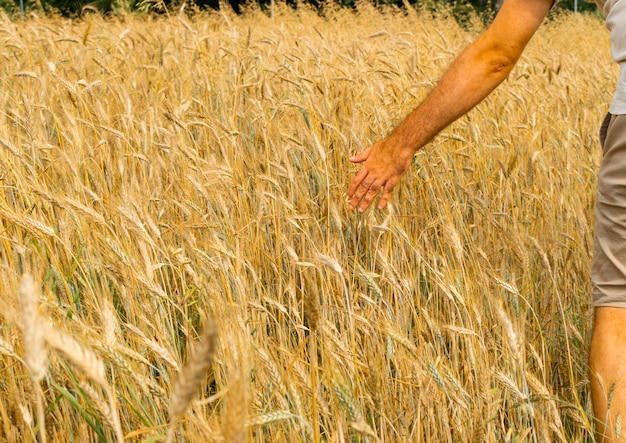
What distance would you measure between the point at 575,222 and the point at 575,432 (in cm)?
83

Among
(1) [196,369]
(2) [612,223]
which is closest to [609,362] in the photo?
(2) [612,223]

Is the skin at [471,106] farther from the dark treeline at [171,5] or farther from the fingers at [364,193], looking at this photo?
the dark treeline at [171,5]

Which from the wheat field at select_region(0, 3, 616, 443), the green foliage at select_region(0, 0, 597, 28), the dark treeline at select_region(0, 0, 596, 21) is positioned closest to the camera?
the wheat field at select_region(0, 3, 616, 443)

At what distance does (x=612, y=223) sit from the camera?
54.1 inches

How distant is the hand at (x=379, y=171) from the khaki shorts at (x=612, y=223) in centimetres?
48

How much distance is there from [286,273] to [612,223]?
849mm

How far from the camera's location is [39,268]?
149 centimetres

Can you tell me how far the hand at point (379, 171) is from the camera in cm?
170

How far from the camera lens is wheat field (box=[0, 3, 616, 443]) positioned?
3.61 ft

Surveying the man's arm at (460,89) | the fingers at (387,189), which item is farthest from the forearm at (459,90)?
the fingers at (387,189)

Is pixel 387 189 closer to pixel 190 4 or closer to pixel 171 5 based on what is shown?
pixel 171 5

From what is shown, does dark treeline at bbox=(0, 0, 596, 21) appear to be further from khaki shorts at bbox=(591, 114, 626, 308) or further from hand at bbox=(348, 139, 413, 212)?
khaki shorts at bbox=(591, 114, 626, 308)

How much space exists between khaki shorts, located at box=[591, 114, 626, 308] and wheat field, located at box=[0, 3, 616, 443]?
159mm

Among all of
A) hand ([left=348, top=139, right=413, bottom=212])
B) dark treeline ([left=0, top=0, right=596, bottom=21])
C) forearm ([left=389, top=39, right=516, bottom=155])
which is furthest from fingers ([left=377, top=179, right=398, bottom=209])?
dark treeline ([left=0, top=0, right=596, bottom=21])
